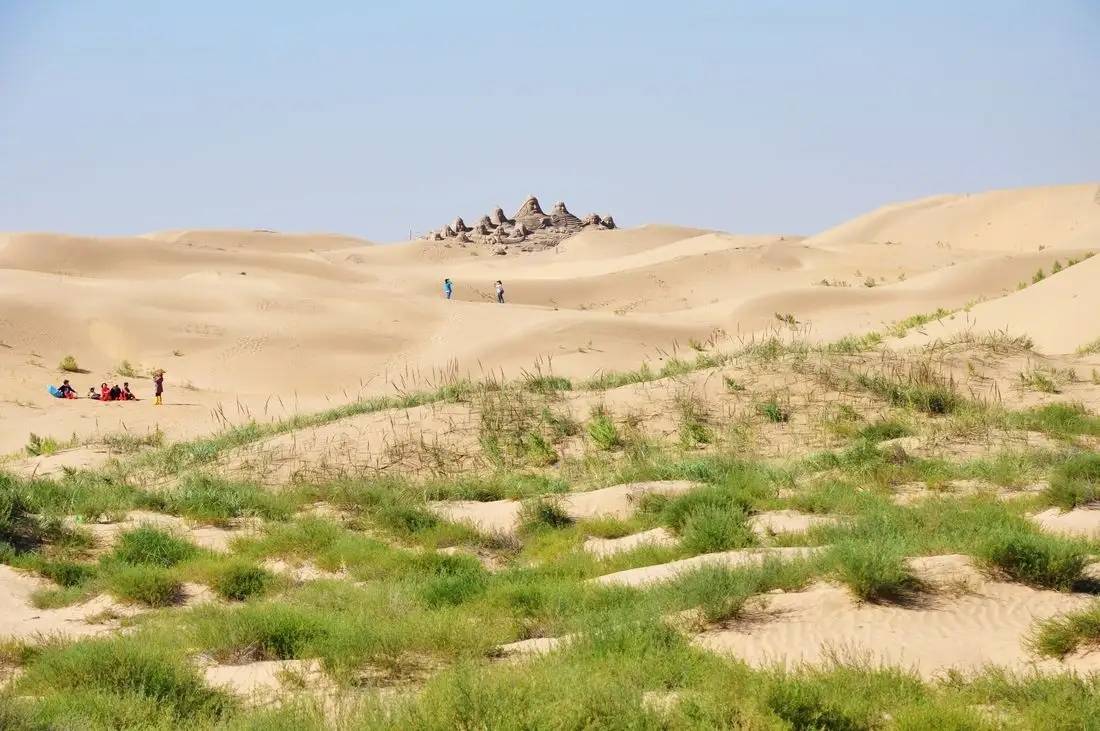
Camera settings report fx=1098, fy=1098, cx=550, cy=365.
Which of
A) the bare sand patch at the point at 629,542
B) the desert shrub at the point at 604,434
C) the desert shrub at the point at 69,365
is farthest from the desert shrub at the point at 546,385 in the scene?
the desert shrub at the point at 69,365

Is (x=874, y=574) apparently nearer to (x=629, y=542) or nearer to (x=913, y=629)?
(x=913, y=629)

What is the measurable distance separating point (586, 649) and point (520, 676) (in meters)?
0.65

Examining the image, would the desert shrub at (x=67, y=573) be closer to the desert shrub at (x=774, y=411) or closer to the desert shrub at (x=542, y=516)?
the desert shrub at (x=542, y=516)

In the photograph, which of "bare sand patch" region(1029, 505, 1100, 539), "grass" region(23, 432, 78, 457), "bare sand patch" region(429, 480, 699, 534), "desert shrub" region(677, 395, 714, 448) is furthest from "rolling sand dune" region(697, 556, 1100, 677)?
"grass" region(23, 432, 78, 457)

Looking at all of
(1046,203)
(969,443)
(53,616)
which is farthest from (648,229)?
(53,616)

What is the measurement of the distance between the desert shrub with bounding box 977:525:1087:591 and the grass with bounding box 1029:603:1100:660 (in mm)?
970

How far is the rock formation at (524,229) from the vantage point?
7006cm

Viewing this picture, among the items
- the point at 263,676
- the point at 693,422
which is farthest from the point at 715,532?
the point at 693,422

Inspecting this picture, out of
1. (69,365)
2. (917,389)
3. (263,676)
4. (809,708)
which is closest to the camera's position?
(809,708)

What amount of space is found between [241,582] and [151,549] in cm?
141

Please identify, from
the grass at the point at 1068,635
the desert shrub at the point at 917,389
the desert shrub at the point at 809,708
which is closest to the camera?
the desert shrub at the point at 809,708

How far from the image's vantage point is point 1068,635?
18.3 feet

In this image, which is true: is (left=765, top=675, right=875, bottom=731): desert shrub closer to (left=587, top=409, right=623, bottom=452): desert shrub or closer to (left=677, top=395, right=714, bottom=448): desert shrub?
(left=677, top=395, right=714, bottom=448): desert shrub

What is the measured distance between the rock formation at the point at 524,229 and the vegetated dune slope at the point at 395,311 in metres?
8.74
